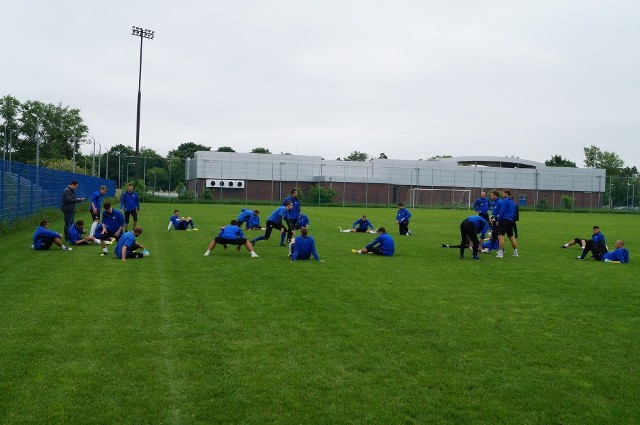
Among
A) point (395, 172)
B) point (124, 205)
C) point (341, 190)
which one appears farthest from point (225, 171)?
point (124, 205)

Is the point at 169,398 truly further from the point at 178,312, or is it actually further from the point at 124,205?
the point at 124,205

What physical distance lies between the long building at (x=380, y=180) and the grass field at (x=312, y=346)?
51.2 meters

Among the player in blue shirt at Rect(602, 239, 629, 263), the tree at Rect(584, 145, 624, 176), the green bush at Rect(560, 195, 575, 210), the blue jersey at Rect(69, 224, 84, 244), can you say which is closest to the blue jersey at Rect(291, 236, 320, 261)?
the blue jersey at Rect(69, 224, 84, 244)

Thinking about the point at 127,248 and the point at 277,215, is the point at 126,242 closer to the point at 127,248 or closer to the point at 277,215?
the point at 127,248

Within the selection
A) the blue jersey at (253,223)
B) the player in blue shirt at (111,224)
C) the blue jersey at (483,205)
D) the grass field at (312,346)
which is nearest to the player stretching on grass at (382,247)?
the grass field at (312,346)

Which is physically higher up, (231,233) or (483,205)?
(483,205)

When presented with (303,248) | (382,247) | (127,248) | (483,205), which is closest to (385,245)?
(382,247)

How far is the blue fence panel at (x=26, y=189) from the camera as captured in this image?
2039 centimetres

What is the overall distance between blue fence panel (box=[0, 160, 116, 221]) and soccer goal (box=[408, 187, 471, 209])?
4228 centimetres

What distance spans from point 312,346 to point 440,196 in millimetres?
63529

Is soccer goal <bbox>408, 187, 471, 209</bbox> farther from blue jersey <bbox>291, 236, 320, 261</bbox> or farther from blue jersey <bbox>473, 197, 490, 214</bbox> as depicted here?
blue jersey <bbox>291, 236, 320, 261</bbox>

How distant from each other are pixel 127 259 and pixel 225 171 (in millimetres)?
50718

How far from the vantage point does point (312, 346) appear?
6.69m

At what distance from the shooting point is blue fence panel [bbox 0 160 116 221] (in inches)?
803
